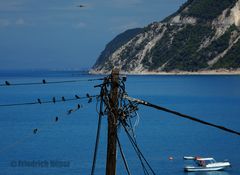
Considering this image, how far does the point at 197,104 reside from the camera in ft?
364

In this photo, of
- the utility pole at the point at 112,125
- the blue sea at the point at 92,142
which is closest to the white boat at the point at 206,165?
the blue sea at the point at 92,142

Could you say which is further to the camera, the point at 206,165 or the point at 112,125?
the point at 206,165

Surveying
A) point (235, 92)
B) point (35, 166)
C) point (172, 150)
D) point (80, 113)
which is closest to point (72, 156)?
point (35, 166)

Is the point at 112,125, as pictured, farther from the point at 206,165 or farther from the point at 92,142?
the point at 92,142

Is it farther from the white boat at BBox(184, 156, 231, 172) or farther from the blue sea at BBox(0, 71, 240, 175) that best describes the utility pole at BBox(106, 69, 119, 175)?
the white boat at BBox(184, 156, 231, 172)

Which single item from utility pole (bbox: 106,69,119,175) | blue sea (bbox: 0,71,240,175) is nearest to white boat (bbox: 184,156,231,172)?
blue sea (bbox: 0,71,240,175)

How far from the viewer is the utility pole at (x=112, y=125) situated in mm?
14055

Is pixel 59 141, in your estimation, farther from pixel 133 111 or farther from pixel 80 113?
pixel 133 111

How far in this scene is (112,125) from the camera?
14.2 metres

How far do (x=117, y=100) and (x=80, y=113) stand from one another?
81081mm

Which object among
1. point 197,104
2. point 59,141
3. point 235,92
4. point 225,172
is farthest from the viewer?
point 235,92

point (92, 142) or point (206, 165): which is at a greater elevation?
point (92, 142)

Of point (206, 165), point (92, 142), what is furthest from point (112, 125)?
point (92, 142)

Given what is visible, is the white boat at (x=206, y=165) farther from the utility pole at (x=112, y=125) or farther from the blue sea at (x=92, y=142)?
the utility pole at (x=112, y=125)
